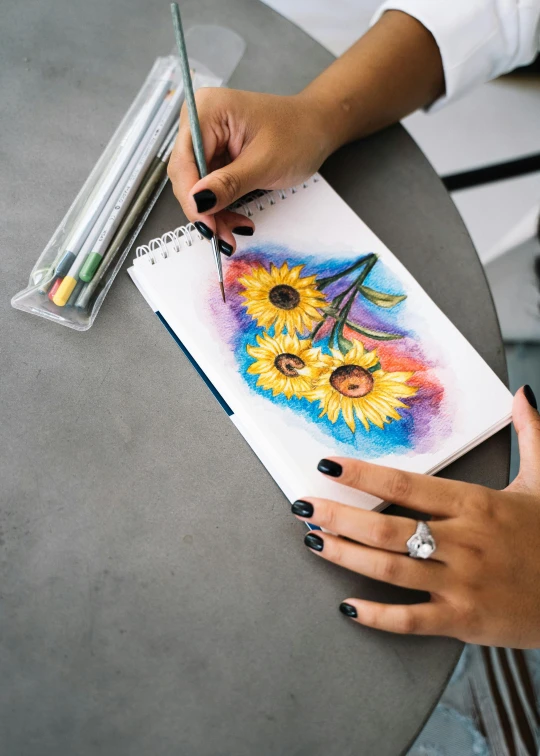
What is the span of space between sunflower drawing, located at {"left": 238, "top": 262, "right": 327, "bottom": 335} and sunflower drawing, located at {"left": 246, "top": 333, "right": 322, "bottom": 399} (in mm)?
14

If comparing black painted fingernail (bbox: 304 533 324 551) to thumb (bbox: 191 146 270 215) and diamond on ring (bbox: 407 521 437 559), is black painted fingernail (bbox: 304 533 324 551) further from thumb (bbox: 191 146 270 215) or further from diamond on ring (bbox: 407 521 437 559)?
thumb (bbox: 191 146 270 215)

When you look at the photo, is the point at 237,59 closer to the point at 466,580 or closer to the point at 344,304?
the point at 344,304

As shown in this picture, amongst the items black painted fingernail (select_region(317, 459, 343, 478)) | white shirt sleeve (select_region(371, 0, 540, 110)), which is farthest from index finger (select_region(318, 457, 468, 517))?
white shirt sleeve (select_region(371, 0, 540, 110))

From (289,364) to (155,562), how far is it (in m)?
0.22

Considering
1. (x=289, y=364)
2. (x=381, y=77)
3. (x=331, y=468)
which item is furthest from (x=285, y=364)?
(x=381, y=77)

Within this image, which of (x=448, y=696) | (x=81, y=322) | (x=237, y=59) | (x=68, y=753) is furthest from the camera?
(x=448, y=696)

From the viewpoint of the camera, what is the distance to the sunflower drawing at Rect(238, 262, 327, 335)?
59 centimetres

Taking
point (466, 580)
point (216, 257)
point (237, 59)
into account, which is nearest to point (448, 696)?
point (466, 580)

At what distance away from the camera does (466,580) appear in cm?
50

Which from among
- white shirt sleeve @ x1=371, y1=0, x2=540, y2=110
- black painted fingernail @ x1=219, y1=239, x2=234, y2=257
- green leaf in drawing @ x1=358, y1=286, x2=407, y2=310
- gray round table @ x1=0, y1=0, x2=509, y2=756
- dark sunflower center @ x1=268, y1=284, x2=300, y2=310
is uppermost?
white shirt sleeve @ x1=371, y1=0, x2=540, y2=110

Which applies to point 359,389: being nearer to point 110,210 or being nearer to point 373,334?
point 373,334

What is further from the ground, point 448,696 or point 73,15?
point 73,15

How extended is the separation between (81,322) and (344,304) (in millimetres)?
267

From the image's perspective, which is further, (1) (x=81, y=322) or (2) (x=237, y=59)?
(2) (x=237, y=59)
